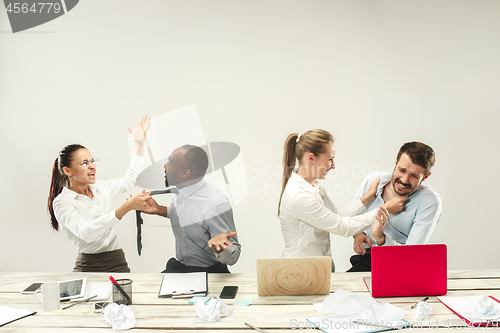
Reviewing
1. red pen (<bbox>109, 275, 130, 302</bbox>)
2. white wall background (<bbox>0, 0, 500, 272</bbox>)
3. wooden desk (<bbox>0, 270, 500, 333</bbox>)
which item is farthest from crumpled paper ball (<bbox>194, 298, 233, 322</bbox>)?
white wall background (<bbox>0, 0, 500, 272</bbox>)

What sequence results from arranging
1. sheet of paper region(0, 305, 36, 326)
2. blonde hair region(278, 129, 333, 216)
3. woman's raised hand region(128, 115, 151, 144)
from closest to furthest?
sheet of paper region(0, 305, 36, 326)
blonde hair region(278, 129, 333, 216)
woman's raised hand region(128, 115, 151, 144)

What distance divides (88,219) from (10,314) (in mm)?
1109

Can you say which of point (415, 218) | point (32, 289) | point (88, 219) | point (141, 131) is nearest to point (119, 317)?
point (32, 289)

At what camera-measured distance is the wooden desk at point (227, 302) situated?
1.32 m

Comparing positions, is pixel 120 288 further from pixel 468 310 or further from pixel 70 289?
pixel 468 310

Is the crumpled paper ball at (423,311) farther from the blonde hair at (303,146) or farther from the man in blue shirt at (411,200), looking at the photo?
the blonde hair at (303,146)

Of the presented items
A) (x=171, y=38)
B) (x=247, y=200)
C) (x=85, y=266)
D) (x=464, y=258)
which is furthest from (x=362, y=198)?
(x=171, y=38)

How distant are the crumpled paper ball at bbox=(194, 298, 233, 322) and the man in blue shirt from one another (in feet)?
3.82

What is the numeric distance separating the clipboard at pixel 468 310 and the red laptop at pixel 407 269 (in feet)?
0.28

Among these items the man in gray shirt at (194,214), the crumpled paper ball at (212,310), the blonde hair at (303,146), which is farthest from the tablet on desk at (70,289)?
the blonde hair at (303,146)

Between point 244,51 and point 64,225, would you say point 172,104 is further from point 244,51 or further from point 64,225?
point 64,225

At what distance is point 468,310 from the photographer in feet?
4.59

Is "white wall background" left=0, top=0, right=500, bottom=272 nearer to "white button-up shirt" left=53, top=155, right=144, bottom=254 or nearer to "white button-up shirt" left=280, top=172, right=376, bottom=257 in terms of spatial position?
"white button-up shirt" left=53, top=155, right=144, bottom=254

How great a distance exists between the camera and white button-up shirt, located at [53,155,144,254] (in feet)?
7.68
